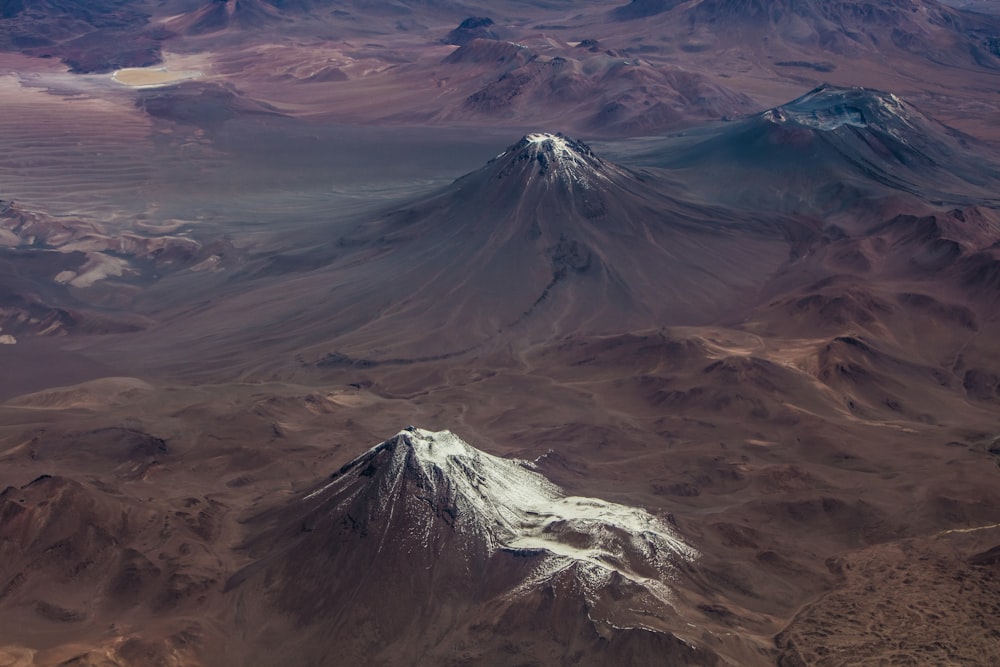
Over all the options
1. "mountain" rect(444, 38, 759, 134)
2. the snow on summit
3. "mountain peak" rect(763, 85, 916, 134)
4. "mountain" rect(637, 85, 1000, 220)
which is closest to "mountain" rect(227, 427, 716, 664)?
the snow on summit

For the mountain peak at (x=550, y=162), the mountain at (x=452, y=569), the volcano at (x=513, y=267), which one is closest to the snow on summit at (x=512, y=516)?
the mountain at (x=452, y=569)

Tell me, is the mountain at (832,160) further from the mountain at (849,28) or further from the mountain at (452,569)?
the mountain at (849,28)

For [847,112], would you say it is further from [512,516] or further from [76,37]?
[76,37]

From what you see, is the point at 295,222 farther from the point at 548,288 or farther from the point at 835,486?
the point at 835,486

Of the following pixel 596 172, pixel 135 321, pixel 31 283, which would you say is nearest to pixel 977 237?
pixel 596 172

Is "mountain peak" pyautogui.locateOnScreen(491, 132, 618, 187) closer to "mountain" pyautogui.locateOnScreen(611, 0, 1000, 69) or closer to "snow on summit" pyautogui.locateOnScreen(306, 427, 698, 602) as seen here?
"snow on summit" pyautogui.locateOnScreen(306, 427, 698, 602)

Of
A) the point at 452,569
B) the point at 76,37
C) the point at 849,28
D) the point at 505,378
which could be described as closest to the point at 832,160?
the point at 505,378
